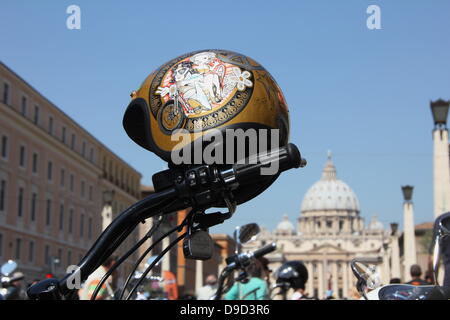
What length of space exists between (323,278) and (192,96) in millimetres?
198911

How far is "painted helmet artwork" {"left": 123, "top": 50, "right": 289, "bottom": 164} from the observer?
2703 mm

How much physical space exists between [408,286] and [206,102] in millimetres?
898

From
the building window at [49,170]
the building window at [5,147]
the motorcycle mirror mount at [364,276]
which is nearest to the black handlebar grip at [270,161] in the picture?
the motorcycle mirror mount at [364,276]

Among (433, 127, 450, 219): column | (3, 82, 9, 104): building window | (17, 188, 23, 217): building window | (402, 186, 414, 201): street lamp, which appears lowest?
(433, 127, 450, 219): column

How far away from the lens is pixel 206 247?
9.52ft

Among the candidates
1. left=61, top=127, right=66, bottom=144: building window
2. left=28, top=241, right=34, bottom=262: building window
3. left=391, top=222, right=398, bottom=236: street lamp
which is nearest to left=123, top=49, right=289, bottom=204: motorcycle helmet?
left=391, top=222, right=398, bottom=236: street lamp

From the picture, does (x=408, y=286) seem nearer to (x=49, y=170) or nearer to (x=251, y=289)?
(x=251, y=289)

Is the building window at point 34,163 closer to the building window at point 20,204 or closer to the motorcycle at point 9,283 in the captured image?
the building window at point 20,204

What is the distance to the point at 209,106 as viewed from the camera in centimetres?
271

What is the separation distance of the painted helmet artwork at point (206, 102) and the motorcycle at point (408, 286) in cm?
60

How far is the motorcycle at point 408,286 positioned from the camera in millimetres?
2113

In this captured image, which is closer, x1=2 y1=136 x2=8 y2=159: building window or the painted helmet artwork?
the painted helmet artwork

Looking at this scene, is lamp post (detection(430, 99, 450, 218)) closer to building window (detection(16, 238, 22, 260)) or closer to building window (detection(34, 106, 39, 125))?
building window (detection(16, 238, 22, 260))
